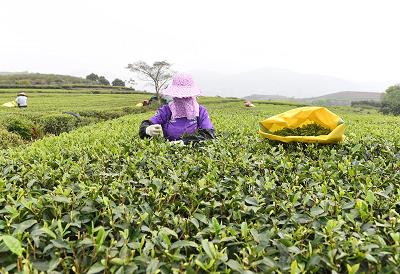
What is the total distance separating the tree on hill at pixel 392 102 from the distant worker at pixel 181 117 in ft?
154

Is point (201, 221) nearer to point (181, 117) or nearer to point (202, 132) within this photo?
point (202, 132)

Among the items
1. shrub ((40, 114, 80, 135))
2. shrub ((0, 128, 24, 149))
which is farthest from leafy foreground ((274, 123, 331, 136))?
shrub ((40, 114, 80, 135))

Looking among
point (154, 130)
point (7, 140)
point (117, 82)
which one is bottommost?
point (7, 140)

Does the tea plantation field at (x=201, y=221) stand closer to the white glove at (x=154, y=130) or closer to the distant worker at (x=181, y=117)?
the white glove at (x=154, y=130)

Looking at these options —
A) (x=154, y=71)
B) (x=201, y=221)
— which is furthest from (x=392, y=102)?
(x=201, y=221)

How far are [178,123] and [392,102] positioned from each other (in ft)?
185

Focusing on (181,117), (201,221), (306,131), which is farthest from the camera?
(181,117)

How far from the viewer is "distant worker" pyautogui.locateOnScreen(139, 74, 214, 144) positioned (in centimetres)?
467

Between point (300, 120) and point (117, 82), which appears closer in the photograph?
point (300, 120)

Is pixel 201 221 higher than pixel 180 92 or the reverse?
the reverse

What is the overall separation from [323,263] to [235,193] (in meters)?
0.84

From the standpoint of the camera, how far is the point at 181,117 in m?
4.98

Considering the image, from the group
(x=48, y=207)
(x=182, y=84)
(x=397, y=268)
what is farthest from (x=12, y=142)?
(x=397, y=268)

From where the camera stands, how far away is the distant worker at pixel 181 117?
4.67 metres
